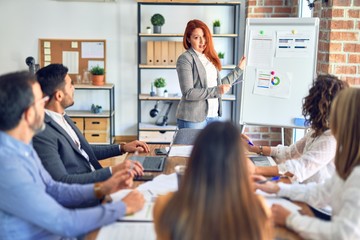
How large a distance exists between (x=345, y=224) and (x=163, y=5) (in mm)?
4376

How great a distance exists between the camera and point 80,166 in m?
2.24

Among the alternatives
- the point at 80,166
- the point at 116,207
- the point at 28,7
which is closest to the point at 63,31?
the point at 28,7

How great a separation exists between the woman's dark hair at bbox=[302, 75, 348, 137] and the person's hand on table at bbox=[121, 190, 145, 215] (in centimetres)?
91

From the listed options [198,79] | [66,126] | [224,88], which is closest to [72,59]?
[198,79]

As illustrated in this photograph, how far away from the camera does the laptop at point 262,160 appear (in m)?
2.31

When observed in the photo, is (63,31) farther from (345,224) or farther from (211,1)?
(345,224)

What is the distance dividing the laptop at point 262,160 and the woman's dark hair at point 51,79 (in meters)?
0.99

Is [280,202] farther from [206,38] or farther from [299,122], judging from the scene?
[206,38]

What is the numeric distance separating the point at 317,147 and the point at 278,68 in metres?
1.44

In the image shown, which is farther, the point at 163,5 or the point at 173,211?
the point at 163,5

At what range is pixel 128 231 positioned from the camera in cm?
155

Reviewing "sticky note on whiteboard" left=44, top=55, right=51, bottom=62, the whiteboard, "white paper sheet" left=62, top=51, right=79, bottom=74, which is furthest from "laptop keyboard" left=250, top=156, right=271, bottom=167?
"sticky note on whiteboard" left=44, top=55, right=51, bottom=62

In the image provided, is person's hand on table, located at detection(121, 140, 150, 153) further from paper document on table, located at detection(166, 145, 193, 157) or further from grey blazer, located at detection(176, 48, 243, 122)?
grey blazer, located at detection(176, 48, 243, 122)

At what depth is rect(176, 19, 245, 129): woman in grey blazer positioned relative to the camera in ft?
11.2
